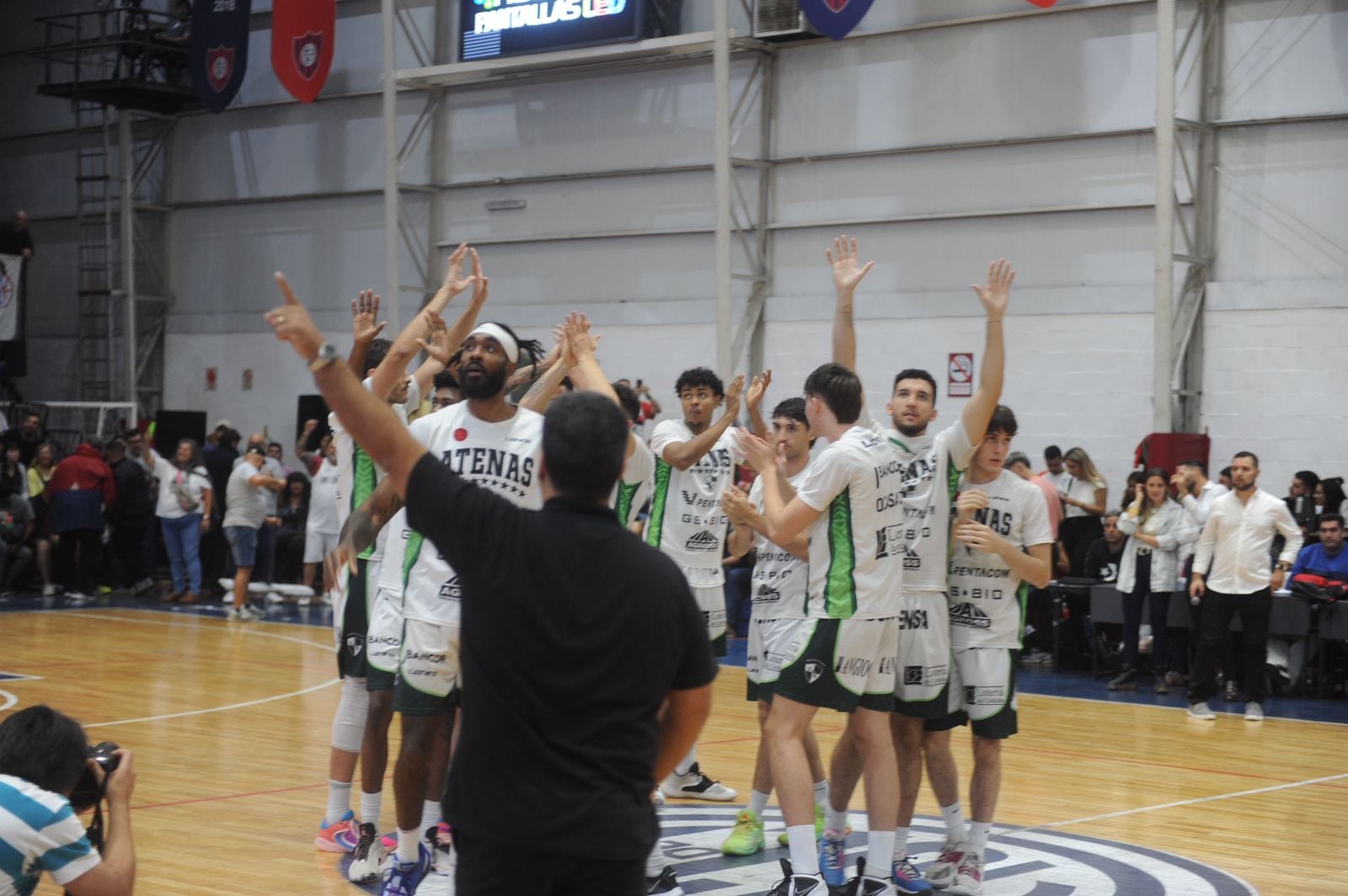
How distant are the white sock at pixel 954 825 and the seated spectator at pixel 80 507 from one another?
14880 millimetres

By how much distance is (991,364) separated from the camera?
21.1 feet

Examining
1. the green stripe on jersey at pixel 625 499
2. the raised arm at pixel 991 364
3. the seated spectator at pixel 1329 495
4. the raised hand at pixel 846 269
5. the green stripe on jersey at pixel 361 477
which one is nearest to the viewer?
the raised arm at pixel 991 364

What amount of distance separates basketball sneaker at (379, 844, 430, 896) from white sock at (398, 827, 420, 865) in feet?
0.04

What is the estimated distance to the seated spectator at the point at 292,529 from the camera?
20.2 metres

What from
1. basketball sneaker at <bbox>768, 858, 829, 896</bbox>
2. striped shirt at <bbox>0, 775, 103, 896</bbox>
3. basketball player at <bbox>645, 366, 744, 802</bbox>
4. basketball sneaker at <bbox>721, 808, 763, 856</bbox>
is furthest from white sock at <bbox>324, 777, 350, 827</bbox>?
striped shirt at <bbox>0, 775, 103, 896</bbox>

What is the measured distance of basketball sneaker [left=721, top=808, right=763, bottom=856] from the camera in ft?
23.2

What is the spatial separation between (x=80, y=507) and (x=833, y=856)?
1471 centimetres

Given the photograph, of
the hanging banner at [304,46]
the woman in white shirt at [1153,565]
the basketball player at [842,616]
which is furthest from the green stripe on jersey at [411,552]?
the hanging banner at [304,46]

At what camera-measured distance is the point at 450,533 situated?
3.17 m

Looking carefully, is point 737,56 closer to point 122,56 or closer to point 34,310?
point 122,56

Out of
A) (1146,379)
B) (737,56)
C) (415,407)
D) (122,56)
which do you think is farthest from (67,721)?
(122,56)

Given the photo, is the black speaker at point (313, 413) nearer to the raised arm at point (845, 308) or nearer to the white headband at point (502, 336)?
the raised arm at point (845, 308)

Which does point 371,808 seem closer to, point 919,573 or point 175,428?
point 919,573

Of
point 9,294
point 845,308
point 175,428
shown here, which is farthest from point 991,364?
point 9,294
